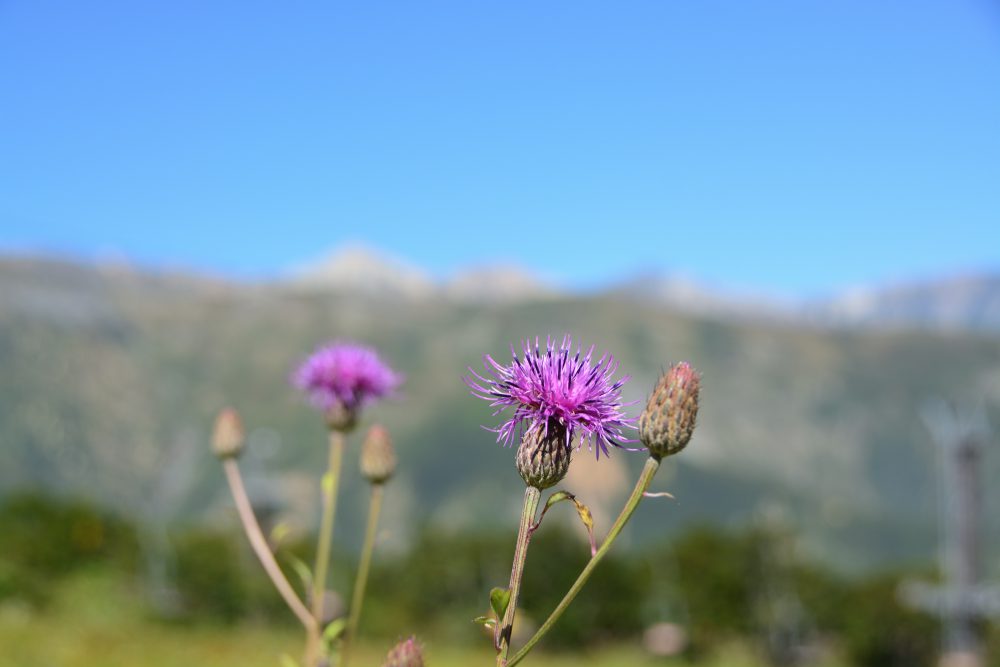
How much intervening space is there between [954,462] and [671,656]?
26.4 ft

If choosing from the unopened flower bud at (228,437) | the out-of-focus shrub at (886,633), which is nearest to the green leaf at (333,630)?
the unopened flower bud at (228,437)

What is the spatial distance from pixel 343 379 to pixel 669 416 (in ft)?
7.08

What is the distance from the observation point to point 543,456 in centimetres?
269

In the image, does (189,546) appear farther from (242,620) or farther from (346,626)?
(346,626)

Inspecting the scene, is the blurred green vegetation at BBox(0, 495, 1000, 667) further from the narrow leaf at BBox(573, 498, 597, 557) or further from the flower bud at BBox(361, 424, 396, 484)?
the narrow leaf at BBox(573, 498, 597, 557)

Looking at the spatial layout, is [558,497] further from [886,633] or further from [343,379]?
[886,633]

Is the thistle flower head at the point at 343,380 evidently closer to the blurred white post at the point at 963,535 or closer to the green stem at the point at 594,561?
the green stem at the point at 594,561

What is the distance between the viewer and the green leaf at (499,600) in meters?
2.28

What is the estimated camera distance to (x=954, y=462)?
854 inches

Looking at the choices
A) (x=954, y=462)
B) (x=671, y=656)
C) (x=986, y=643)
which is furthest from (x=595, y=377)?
(x=986, y=643)

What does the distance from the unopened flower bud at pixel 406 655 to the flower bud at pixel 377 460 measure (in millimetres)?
1430

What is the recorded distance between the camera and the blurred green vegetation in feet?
76.9

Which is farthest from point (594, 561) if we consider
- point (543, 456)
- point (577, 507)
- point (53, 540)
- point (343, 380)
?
point (53, 540)

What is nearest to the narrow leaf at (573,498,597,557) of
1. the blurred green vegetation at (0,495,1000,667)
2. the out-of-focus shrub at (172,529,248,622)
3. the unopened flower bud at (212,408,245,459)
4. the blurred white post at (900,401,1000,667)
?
the unopened flower bud at (212,408,245,459)
